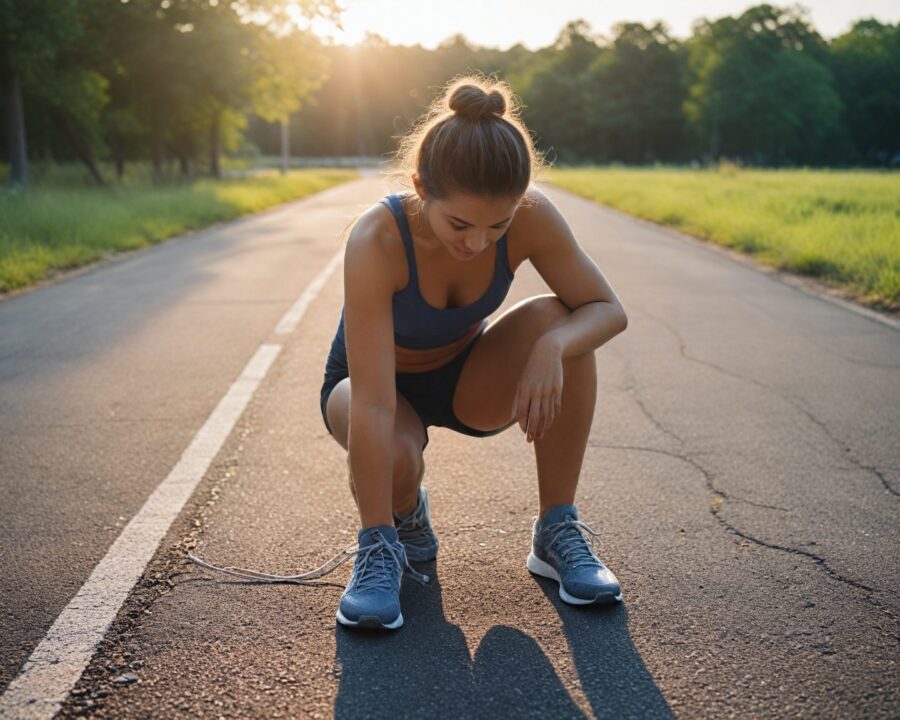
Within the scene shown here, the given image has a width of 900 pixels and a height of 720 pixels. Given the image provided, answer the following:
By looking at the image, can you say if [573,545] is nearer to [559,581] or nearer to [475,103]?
[559,581]

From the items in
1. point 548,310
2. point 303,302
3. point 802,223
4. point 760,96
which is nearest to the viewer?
point 548,310

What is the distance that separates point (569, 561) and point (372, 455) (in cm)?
66

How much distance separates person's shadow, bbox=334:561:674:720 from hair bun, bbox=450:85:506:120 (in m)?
1.35

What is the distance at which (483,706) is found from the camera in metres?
2.02

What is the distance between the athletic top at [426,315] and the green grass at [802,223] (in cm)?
60

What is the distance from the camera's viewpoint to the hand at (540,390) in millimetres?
2535

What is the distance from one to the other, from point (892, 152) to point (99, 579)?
94.4 metres

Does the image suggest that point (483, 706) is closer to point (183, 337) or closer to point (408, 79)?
point (183, 337)

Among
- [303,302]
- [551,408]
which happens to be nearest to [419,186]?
[551,408]

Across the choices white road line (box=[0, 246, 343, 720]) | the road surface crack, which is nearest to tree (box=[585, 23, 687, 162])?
the road surface crack

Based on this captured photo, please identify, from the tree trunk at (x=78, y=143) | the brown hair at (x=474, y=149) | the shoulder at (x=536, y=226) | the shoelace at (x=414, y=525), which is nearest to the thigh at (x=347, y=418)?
the shoelace at (x=414, y=525)

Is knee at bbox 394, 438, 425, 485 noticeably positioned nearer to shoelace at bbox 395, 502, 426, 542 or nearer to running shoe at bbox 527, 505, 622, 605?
shoelace at bbox 395, 502, 426, 542

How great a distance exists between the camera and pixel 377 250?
2.48 metres

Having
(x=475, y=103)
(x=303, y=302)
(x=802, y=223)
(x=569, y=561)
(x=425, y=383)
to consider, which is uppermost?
(x=475, y=103)
